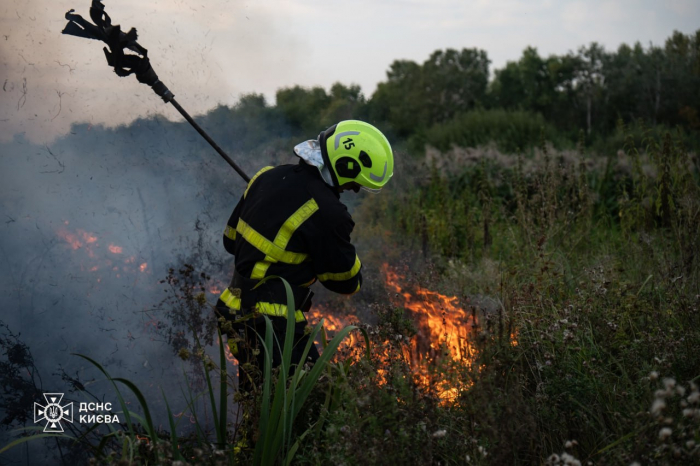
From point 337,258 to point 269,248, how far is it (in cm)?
38

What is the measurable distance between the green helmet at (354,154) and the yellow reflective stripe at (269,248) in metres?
0.51

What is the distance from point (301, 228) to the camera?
11.4ft

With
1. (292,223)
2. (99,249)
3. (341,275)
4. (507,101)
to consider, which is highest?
(507,101)

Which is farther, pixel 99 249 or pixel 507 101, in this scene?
pixel 507 101

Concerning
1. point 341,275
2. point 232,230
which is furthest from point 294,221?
point 232,230

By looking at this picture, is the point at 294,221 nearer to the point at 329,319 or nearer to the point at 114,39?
the point at 114,39

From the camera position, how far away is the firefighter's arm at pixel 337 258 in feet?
11.4

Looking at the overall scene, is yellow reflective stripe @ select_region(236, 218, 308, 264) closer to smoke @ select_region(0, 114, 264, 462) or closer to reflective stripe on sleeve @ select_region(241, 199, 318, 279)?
reflective stripe on sleeve @ select_region(241, 199, 318, 279)

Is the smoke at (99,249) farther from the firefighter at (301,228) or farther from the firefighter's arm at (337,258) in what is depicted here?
the firefighter's arm at (337,258)

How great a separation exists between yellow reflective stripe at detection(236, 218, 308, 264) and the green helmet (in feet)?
1.67

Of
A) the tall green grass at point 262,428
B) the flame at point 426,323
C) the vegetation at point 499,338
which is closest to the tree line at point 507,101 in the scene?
the vegetation at point 499,338

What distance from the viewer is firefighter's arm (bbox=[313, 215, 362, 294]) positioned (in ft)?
11.4

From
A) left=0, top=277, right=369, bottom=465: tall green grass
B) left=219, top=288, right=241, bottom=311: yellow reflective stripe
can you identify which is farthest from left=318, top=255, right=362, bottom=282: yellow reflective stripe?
left=0, top=277, right=369, bottom=465: tall green grass

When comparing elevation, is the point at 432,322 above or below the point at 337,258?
below
